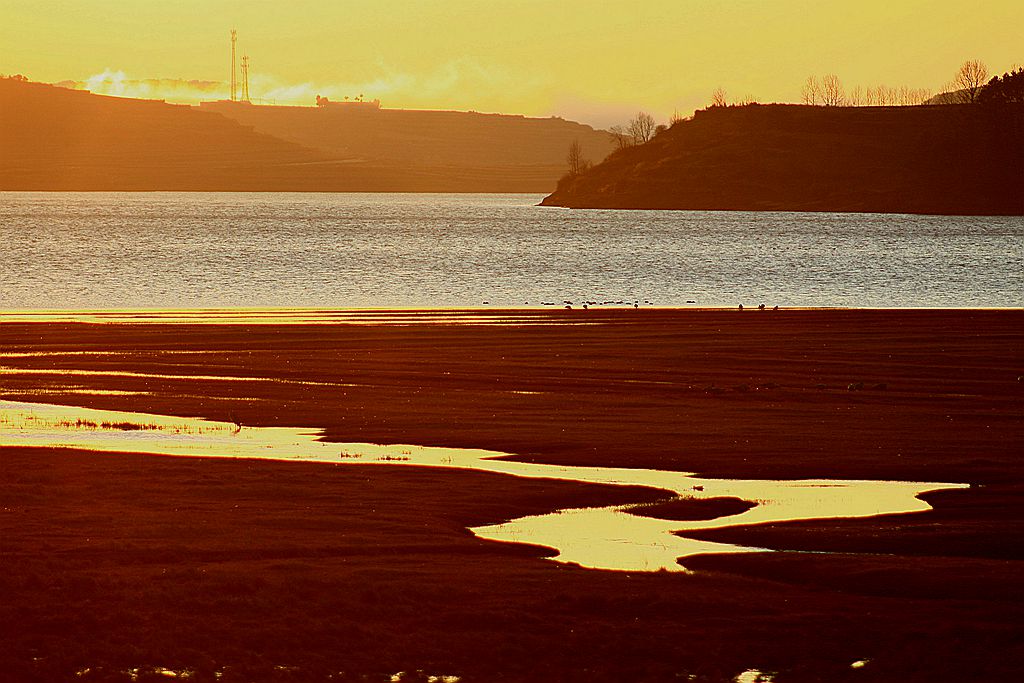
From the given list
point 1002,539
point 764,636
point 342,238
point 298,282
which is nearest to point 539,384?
point 1002,539

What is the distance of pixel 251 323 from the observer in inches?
2090

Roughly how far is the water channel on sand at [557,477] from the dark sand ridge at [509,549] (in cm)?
60

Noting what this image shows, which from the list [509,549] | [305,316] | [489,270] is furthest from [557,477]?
[489,270]

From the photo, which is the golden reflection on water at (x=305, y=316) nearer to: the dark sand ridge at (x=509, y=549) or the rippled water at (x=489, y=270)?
the rippled water at (x=489, y=270)

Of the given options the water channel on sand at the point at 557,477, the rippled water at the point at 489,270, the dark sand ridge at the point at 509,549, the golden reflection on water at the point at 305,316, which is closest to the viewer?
the dark sand ridge at the point at 509,549

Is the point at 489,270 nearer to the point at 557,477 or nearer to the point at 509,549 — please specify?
the point at 557,477

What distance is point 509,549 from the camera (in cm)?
1684

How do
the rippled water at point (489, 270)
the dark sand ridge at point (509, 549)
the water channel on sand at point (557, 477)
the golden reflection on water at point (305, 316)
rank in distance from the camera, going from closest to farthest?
1. the dark sand ridge at point (509, 549)
2. the water channel on sand at point (557, 477)
3. the golden reflection on water at point (305, 316)
4. the rippled water at point (489, 270)

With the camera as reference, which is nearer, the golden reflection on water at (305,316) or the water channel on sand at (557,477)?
the water channel on sand at (557,477)

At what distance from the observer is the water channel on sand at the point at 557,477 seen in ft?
56.6

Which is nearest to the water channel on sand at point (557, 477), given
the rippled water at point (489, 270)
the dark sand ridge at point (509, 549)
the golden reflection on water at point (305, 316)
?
the dark sand ridge at point (509, 549)

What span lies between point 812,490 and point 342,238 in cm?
15101

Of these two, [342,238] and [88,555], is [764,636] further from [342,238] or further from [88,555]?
[342,238]

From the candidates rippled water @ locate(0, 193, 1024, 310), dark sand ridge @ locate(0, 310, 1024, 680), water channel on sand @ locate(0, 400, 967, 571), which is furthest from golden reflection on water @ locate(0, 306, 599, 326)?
water channel on sand @ locate(0, 400, 967, 571)
